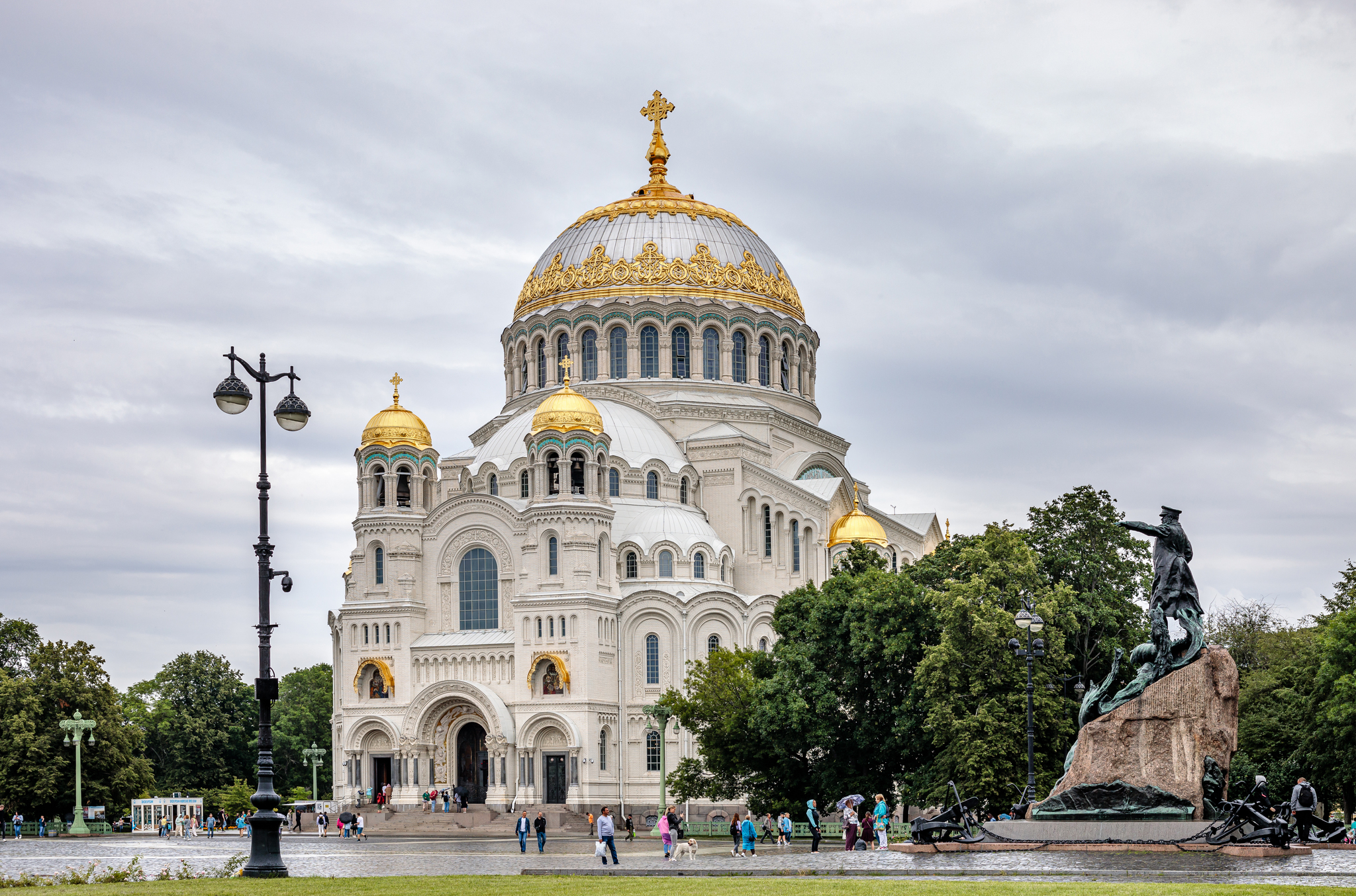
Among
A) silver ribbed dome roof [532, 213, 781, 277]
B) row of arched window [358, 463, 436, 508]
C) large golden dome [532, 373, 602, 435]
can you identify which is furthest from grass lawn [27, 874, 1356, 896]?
silver ribbed dome roof [532, 213, 781, 277]

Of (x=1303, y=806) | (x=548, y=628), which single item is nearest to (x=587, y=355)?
(x=548, y=628)

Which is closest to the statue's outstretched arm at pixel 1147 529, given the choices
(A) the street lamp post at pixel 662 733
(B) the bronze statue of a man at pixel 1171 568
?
(B) the bronze statue of a man at pixel 1171 568

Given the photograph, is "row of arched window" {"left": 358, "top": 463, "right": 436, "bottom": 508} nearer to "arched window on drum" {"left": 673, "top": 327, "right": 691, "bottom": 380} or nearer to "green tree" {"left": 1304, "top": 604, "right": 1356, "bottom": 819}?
"arched window on drum" {"left": 673, "top": 327, "right": 691, "bottom": 380}

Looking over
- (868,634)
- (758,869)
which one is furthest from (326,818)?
(758,869)

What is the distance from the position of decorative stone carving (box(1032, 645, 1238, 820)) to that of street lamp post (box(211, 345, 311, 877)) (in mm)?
12631

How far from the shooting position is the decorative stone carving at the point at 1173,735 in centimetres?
2577

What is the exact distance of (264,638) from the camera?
2350 cm

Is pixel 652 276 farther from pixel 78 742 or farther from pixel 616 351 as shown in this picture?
pixel 78 742

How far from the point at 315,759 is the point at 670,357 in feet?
78.3

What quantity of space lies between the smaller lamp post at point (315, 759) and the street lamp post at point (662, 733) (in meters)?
17.7

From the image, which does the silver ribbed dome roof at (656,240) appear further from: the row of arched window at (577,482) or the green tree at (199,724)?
the green tree at (199,724)

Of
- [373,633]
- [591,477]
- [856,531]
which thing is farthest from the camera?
[856,531]

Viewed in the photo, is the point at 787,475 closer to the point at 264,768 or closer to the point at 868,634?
the point at 868,634

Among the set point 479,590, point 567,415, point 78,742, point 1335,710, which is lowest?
point 78,742
